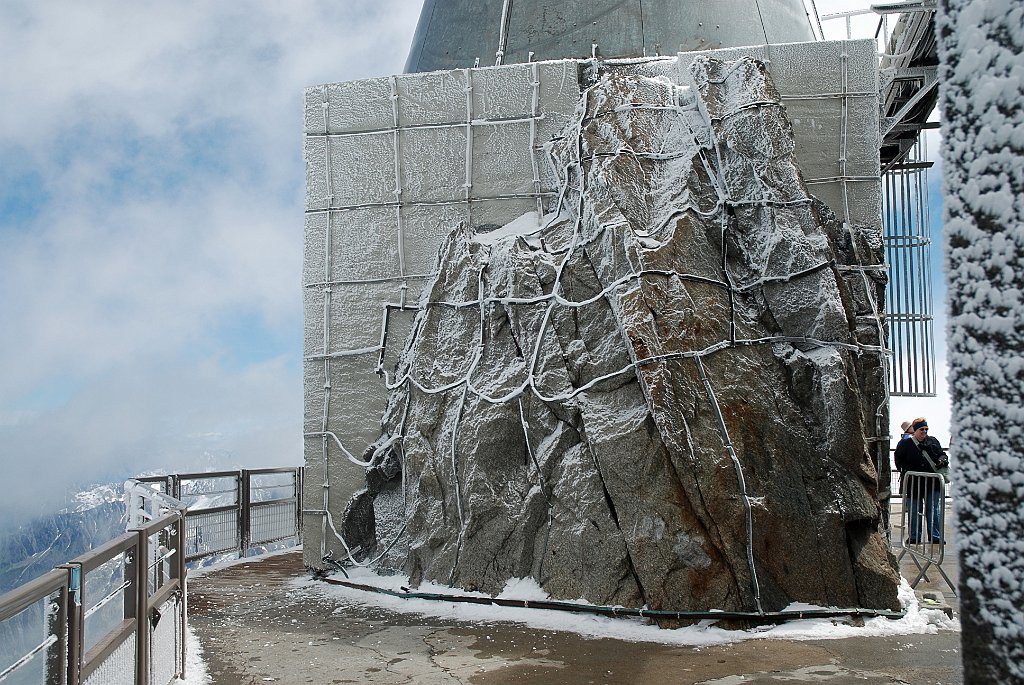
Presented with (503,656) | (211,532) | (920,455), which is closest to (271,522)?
(211,532)

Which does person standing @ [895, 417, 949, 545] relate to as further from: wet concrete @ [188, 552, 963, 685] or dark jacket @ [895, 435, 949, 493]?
wet concrete @ [188, 552, 963, 685]

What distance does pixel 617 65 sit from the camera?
23.4 ft

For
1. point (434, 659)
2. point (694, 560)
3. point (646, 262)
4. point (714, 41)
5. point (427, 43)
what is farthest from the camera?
point (427, 43)

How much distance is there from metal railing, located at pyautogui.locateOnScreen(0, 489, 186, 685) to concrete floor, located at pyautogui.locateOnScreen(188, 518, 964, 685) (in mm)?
661

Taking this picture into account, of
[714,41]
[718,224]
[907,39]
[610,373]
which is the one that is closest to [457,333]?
[610,373]

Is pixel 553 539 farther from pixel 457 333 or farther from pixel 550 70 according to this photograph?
pixel 550 70

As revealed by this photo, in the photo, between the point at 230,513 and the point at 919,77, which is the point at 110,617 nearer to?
the point at 230,513

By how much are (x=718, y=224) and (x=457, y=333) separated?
2213mm

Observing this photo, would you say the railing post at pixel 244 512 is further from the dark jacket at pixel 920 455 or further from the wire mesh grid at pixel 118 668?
the dark jacket at pixel 920 455

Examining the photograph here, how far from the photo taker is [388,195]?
292 inches

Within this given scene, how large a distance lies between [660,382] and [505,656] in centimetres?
197

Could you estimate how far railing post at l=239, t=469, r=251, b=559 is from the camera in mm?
9258

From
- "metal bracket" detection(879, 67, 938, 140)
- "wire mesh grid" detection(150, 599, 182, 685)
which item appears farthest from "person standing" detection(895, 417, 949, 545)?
"wire mesh grid" detection(150, 599, 182, 685)

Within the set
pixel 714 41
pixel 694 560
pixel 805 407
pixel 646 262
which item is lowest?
pixel 694 560
